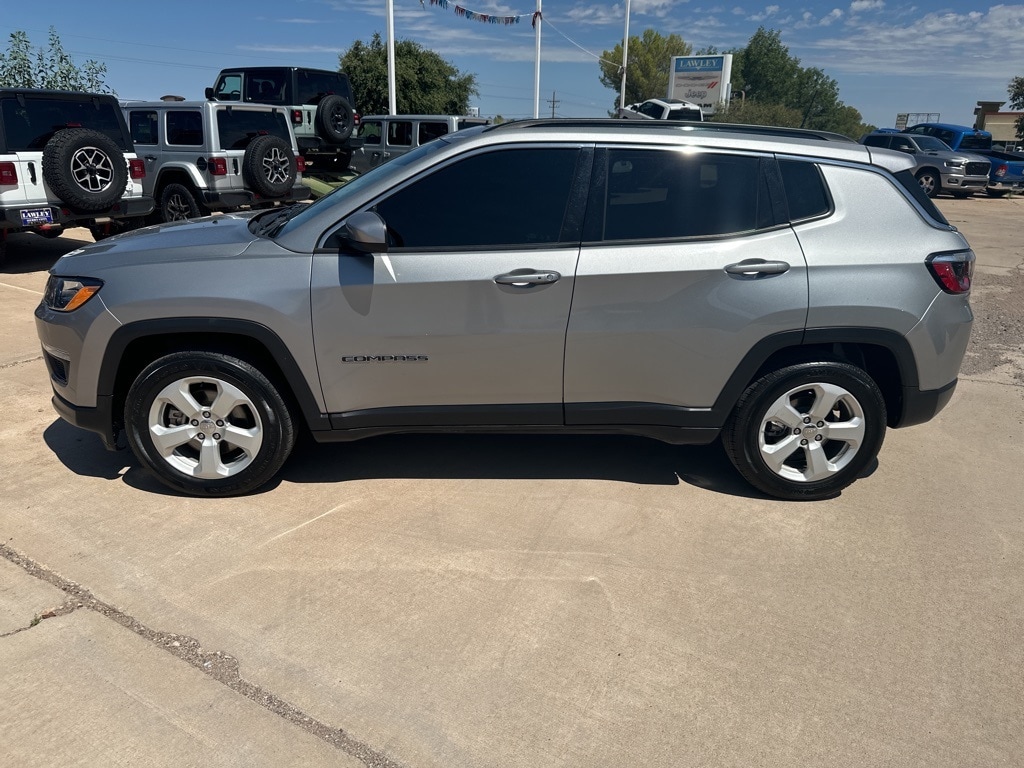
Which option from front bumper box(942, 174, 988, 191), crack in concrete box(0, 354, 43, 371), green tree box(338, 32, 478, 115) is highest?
green tree box(338, 32, 478, 115)

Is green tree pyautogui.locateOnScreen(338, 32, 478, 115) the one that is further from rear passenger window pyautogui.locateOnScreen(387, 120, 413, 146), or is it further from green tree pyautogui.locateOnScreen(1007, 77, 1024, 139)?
green tree pyautogui.locateOnScreen(1007, 77, 1024, 139)

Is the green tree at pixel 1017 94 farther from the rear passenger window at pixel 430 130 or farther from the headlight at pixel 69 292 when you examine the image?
the headlight at pixel 69 292

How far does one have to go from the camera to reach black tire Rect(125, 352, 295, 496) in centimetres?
365

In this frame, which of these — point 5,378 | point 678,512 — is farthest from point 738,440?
point 5,378

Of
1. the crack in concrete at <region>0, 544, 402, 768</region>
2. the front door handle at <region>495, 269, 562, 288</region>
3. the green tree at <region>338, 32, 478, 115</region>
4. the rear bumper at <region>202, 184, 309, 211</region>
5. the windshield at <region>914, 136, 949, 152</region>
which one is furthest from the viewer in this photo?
the green tree at <region>338, 32, 478, 115</region>

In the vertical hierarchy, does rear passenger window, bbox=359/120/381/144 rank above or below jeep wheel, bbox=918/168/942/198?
above

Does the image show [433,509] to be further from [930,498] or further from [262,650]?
[930,498]

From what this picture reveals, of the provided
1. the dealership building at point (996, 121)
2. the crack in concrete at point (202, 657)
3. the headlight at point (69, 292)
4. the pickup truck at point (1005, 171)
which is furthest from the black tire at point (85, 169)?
the dealership building at point (996, 121)

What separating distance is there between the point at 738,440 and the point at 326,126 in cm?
1357

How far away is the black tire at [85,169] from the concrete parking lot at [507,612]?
4.94m

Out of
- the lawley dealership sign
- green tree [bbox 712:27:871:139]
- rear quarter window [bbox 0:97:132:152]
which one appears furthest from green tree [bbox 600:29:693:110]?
rear quarter window [bbox 0:97:132:152]

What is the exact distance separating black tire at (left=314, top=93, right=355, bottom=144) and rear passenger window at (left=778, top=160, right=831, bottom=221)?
1328 cm

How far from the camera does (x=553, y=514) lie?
3746 mm

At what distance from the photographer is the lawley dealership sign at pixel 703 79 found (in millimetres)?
42978
